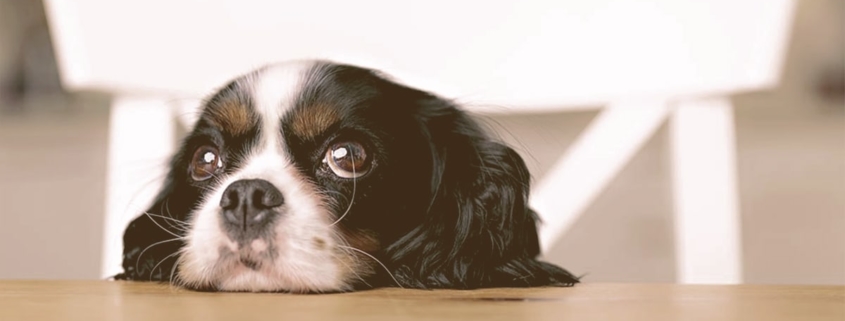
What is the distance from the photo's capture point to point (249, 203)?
790 millimetres

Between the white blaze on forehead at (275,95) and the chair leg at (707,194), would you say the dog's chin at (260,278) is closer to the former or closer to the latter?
the white blaze on forehead at (275,95)

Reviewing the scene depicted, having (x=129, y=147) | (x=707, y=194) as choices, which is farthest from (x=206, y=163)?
(x=707, y=194)

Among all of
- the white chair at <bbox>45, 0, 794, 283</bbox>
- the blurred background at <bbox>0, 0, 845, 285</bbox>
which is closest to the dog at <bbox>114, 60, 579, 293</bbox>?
the white chair at <bbox>45, 0, 794, 283</bbox>

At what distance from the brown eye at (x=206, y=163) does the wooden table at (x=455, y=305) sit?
0.25 metres

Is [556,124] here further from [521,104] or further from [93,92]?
[93,92]

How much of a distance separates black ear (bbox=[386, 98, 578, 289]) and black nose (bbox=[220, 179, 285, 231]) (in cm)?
13

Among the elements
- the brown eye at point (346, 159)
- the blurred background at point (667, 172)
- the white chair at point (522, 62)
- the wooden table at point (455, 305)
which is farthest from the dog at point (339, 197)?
the blurred background at point (667, 172)

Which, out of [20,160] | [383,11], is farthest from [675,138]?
[20,160]

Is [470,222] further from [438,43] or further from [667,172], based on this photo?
[667,172]

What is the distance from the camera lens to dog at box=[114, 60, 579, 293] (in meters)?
0.80

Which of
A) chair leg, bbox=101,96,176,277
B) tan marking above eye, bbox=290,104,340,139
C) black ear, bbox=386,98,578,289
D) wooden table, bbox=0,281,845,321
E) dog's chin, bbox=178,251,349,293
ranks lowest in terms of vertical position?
wooden table, bbox=0,281,845,321

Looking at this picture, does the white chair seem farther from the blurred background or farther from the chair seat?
the blurred background

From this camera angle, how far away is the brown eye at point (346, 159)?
0.87m

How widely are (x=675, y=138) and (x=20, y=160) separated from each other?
6.85 feet
